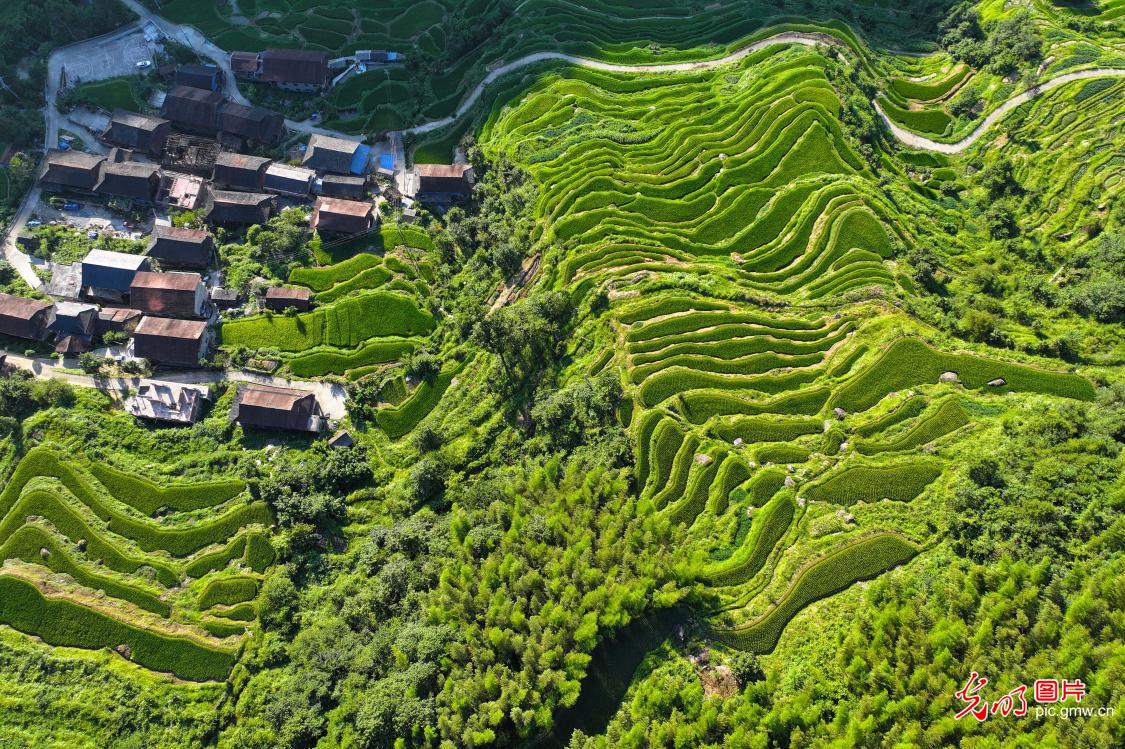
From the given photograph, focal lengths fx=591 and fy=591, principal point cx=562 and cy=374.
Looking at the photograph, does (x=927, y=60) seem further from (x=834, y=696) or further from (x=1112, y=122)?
(x=834, y=696)

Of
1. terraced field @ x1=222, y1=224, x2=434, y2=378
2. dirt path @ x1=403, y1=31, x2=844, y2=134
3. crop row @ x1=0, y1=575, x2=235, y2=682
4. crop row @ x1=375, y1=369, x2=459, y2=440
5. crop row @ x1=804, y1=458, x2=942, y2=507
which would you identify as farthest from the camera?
dirt path @ x1=403, y1=31, x2=844, y2=134

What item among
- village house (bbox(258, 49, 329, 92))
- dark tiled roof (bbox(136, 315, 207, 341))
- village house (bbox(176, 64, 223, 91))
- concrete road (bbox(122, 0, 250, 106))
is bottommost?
dark tiled roof (bbox(136, 315, 207, 341))

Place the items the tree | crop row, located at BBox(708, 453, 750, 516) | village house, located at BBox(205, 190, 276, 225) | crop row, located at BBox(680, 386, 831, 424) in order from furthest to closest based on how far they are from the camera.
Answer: the tree → village house, located at BBox(205, 190, 276, 225) → crop row, located at BBox(680, 386, 831, 424) → crop row, located at BBox(708, 453, 750, 516)

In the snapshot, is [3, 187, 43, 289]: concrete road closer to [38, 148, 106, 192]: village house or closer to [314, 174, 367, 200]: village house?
[38, 148, 106, 192]: village house

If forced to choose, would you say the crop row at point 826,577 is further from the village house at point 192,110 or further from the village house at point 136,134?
the village house at point 136,134

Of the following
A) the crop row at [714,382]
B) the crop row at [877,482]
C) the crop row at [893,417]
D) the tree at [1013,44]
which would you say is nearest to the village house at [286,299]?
the crop row at [714,382]

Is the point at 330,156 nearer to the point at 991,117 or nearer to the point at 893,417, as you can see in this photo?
the point at 893,417

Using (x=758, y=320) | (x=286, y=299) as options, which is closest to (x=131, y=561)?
(x=286, y=299)

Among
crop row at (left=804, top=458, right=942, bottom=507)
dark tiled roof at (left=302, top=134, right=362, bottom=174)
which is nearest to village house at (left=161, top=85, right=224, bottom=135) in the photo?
dark tiled roof at (left=302, top=134, right=362, bottom=174)
